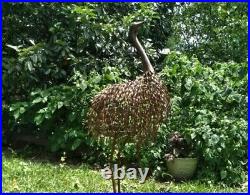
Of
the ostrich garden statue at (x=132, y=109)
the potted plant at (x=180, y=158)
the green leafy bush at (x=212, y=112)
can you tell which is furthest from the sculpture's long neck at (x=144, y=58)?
the potted plant at (x=180, y=158)

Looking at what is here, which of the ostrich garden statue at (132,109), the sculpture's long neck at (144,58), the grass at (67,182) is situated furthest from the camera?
the grass at (67,182)

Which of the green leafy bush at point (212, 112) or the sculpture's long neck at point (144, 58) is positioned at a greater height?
the sculpture's long neck at point (144, 58)

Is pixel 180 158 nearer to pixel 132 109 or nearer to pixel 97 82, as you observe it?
pixel 97 82

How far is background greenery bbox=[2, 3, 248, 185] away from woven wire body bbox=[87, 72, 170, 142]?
1.64 m

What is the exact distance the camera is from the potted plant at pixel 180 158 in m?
4.84

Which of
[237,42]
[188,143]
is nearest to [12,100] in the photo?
[188,143]

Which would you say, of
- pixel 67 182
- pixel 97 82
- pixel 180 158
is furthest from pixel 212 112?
pixel 67 182

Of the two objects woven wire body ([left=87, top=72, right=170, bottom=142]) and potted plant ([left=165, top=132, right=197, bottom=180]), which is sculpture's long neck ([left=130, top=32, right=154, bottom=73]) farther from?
potted plant ([left=165, top=132, right=197, bottom=180])

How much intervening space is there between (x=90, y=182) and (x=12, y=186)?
788 mm

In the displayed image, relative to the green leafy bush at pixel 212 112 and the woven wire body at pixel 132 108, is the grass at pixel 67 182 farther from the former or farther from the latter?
the woven wire body at pixel 132 108

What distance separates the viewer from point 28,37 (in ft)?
20.7

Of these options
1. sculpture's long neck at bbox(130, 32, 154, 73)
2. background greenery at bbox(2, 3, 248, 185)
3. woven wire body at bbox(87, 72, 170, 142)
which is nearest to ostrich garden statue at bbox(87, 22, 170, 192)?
woven wire body at bbox(87, 72, 170, 142)

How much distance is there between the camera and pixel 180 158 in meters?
4.83

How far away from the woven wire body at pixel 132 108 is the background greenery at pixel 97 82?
64.5 inches
